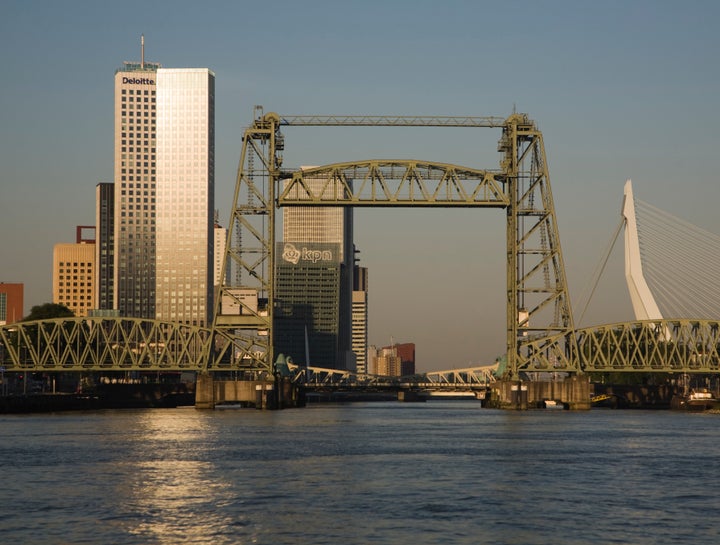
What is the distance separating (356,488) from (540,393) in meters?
80.8

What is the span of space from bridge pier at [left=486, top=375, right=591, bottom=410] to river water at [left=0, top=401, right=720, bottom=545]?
3733cm

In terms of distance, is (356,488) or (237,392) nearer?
(356,488)

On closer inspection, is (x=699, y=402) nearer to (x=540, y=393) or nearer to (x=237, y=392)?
(x=540, y=393)

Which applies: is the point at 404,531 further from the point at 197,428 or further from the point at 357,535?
the point at 197,428

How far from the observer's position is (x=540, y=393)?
130 meters

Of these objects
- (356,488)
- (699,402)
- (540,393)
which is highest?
(540,393)

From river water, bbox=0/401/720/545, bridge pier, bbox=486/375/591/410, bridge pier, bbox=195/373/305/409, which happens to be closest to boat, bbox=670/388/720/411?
bridge pier, bbox=486/375/591/410

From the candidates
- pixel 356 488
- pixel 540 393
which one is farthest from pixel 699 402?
pixel 356 488

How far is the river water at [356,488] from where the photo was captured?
4031cm

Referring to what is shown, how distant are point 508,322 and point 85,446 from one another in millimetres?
58975

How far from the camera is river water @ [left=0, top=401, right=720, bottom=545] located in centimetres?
4031

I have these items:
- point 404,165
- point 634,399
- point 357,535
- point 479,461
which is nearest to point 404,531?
point 357,535

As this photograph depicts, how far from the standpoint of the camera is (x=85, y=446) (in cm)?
7500

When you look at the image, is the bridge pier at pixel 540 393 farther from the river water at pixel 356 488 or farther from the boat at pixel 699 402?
the river water at pixel 356 488
